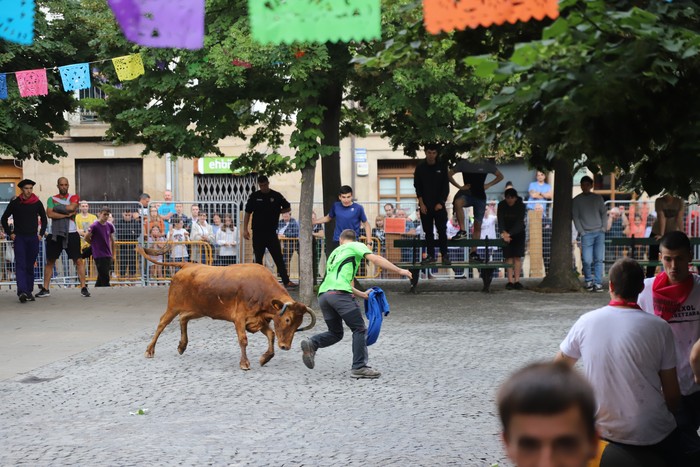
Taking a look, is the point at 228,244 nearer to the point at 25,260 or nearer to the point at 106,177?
the point at 25,260

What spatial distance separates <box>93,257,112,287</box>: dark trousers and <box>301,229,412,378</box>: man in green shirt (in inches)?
438

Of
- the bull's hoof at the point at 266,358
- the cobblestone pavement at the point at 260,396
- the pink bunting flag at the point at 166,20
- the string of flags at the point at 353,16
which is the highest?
the pink bunting flag at the point at 166,20

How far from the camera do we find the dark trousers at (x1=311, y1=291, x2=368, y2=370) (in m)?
10.5

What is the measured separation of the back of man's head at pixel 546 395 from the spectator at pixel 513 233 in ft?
58.9

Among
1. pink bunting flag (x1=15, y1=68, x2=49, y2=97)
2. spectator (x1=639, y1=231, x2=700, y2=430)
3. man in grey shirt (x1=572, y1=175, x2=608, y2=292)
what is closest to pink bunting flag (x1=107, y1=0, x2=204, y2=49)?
spectator (x1=639, y1=231, x2=700, y2=430)

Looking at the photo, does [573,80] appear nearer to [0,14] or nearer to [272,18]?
[272,18]

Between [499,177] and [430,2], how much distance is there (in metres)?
15.6

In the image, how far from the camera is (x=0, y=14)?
17.2ft

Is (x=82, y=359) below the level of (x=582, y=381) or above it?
below

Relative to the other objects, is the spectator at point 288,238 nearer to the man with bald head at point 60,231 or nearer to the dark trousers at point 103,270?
the dark trousers at point 103,270

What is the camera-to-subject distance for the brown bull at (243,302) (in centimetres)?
1116

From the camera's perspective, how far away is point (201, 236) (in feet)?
73.0

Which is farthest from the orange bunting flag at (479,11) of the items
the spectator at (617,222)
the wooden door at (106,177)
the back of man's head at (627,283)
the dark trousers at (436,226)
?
the wooden door at (106,177)

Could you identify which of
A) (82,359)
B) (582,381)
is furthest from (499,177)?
(582,381)
